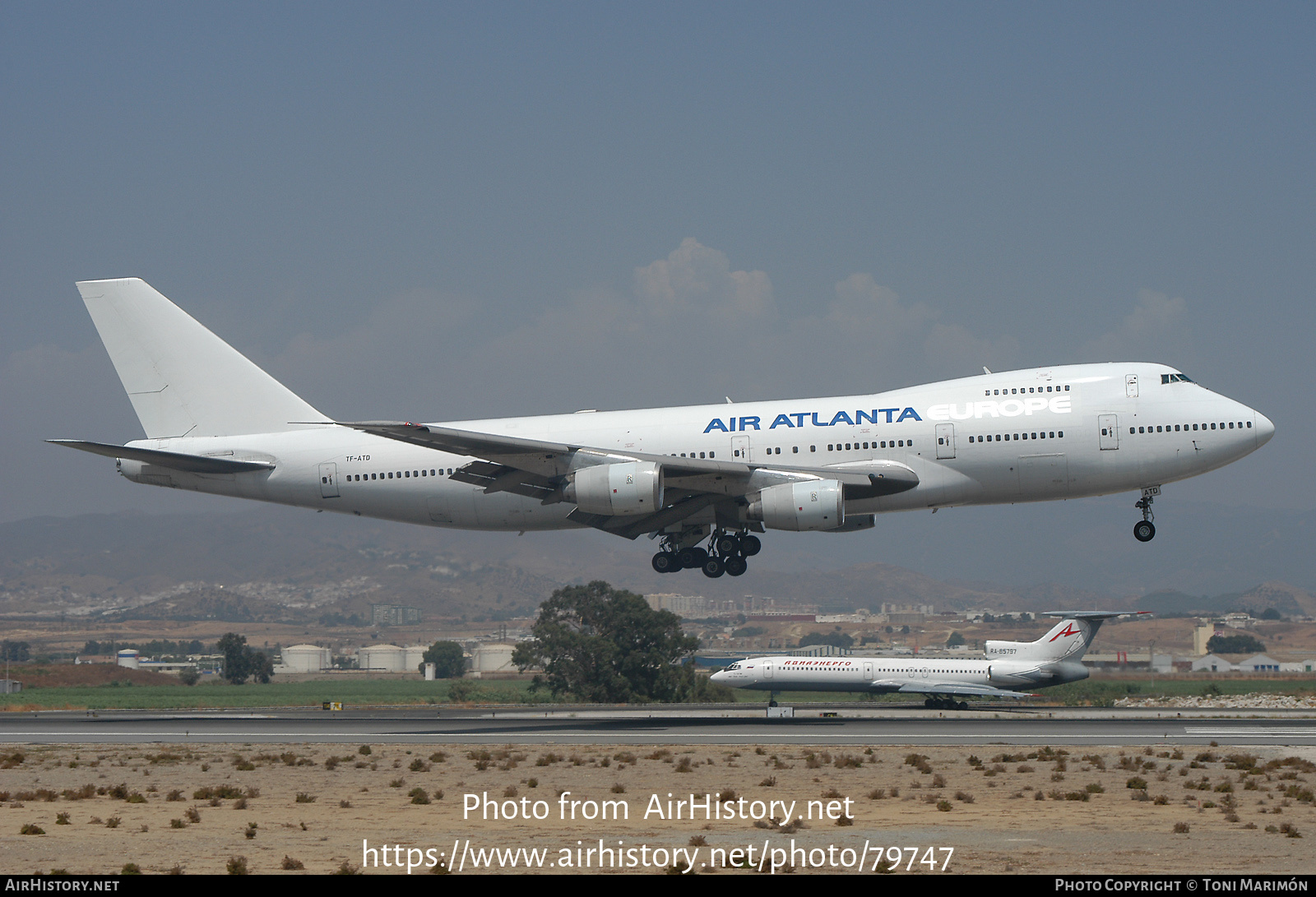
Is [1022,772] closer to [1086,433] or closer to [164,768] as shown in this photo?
[1086,433]

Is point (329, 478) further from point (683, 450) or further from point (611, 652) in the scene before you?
point (611, 652)

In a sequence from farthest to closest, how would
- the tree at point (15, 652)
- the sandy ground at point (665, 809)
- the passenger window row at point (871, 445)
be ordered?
the tree at point (15, 652) → the passenger window row at point (871, 445) → the sandy ground at point (665, 809)

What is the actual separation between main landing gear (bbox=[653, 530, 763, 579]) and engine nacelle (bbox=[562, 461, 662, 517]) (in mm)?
5403

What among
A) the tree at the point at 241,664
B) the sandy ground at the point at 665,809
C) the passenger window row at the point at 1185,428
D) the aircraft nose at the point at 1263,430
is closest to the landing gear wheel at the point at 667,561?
A: the sandy ground at the point at 665,809

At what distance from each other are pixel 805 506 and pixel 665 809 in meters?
16.4

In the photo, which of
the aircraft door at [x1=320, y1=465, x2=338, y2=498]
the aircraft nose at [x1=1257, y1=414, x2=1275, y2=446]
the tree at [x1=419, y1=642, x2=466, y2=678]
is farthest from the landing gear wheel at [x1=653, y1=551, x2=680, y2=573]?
the tree at [x1=419, y1=642, x2=466, y2=678]

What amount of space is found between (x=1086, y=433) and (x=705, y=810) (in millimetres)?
20717

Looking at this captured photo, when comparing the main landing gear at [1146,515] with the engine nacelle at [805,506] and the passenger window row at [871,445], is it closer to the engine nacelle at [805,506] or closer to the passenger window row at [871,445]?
the passenger window row at [871,445]

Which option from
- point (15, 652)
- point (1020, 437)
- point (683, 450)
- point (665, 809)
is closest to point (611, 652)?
point (683, 450)

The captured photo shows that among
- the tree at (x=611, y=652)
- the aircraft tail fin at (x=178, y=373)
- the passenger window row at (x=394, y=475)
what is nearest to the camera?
the passenger window row at (x=394, y=475)

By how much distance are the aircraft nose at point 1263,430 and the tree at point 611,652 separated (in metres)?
65.0

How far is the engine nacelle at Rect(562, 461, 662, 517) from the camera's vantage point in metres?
40.3

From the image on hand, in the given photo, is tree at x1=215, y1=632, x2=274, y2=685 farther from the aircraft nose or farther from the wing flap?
the aircraft nose

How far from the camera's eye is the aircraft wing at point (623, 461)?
39688 millimetres
